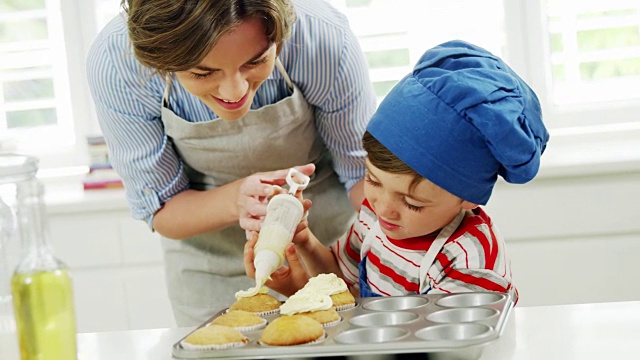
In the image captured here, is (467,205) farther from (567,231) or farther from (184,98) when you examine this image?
(567,231)

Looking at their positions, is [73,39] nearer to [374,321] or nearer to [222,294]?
[222,294]

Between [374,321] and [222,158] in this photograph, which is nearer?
[374,321]

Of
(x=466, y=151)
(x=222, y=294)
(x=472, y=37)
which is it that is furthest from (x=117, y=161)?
(x=472, y=37)

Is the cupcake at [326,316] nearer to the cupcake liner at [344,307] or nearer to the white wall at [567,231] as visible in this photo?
the cupcake liner at [344,307]

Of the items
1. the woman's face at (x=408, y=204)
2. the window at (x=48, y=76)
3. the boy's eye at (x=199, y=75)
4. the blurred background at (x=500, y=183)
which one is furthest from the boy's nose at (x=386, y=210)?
the window at (x=48, y=76)

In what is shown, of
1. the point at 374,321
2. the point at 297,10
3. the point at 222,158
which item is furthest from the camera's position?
the point at 222,158

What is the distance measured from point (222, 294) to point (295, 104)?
1.56ft

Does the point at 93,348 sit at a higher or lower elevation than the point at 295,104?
lower

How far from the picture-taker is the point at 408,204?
54.6 inches

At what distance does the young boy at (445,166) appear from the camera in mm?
1242

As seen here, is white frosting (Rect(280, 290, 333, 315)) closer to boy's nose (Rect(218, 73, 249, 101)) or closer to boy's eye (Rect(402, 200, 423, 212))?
boy's eye (Rect(402, 200, 423, 212))

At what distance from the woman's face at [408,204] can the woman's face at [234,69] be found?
9.2 inches

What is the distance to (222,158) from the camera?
5.85 feet

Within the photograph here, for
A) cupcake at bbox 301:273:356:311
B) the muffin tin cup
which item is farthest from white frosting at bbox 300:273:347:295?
the muffin tin cup
